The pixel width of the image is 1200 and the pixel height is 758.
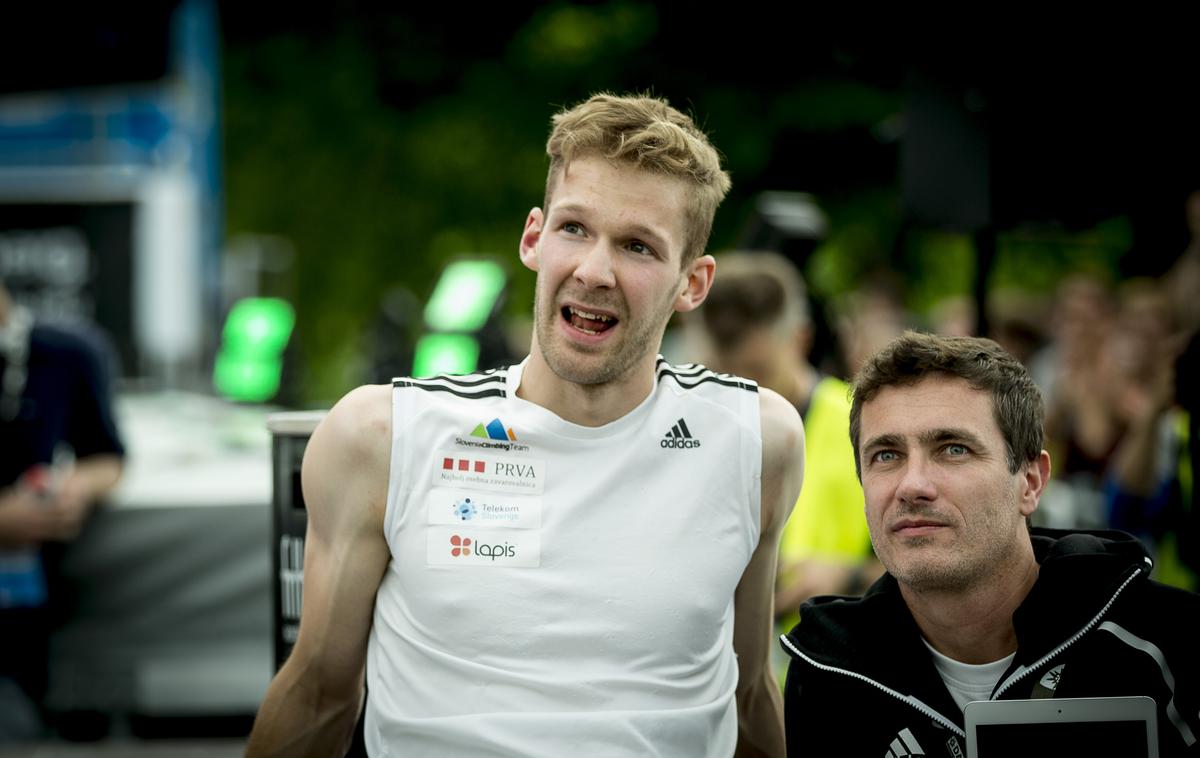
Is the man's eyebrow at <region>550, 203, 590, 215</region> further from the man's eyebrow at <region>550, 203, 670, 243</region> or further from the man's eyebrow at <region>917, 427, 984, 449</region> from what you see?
the man's eyebrow at <region>917, 427, 984, 449</region>

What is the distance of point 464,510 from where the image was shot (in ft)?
9.68

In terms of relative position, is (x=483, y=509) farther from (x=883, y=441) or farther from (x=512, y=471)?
(x=883, y=441)

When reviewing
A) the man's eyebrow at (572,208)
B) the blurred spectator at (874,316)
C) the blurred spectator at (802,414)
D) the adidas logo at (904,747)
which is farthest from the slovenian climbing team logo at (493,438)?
the blurred spectator at (874,316)

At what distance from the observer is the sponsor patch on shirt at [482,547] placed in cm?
291

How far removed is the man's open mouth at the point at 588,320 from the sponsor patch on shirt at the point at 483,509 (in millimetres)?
355

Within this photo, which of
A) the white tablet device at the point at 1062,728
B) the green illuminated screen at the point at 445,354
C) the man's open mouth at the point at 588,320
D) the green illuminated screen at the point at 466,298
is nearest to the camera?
the white tablet device at the point at 1062,728

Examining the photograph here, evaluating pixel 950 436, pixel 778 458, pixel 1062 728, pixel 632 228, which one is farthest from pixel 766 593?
pixel 632 228

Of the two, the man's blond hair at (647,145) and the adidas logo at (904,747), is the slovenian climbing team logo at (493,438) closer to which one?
the man's blond hair at (647,145)

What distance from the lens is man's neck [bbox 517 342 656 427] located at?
3.03 metres

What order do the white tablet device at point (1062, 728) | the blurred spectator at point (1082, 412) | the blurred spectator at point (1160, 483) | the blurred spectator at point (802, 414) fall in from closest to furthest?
the white tablet device at point (1062, 728) → the blurred spectator at point (802, 414) → the blurred spectator at point (1160, 483) → the blurred spectator at point (1082, 412)

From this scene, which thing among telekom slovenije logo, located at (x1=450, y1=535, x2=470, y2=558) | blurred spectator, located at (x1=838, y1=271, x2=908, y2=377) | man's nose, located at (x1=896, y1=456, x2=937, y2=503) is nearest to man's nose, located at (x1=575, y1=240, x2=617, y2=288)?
telekom slovenije logo, located at (x1=450, y1=535, x2=470, y2=558)

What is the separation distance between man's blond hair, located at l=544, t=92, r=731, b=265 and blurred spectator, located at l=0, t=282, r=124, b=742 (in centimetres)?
332

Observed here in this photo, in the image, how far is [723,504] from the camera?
3051mm

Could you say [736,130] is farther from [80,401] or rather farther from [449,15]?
[80,401]
